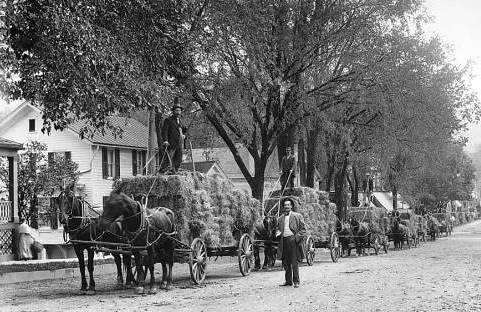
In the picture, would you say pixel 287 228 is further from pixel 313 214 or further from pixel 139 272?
pixel 313 214

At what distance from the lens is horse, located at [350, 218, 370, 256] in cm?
2805

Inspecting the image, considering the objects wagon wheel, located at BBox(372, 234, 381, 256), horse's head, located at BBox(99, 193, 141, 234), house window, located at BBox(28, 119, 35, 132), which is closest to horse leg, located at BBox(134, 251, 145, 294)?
horse's head, located at BBox(99, 193, 141, 234)

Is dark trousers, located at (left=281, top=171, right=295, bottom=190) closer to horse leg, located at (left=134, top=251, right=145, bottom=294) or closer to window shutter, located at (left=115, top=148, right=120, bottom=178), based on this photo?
horse leg, located at (left=134, top=251, right=145, bottom=294)

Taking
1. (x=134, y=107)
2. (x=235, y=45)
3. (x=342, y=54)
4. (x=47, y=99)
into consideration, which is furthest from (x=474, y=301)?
(x=342, y=54)

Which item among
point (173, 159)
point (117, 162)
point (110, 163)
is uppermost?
point (117, 162)

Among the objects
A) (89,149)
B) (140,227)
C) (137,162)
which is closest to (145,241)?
(140,227)

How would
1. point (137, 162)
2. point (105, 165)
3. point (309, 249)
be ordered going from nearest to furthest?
point (309, 249) < point (105, 165) < point (137, 162)

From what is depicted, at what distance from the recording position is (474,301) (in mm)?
11500

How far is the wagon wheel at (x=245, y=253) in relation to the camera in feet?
58.5

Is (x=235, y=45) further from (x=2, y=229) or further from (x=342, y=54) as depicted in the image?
(x=2, y=229)

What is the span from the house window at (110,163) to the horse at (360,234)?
1903 cm

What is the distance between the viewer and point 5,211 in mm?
25359

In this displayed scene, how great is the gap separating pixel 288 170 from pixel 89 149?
21873 millimetres

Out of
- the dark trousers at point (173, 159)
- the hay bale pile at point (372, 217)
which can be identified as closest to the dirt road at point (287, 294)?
the dark trousers at point (173, 159)
